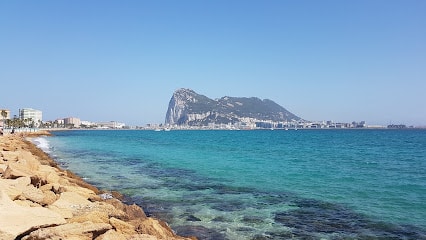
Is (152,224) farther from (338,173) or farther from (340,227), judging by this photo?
(338,173)

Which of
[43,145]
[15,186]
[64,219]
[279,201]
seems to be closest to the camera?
[64,219]

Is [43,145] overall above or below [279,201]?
below

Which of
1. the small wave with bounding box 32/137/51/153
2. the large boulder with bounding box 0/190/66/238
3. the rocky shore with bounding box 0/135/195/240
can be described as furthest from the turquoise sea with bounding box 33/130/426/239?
the small wave with bounding box 32/137/51/153

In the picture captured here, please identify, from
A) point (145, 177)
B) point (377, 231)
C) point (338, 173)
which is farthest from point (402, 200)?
point (145, 177)

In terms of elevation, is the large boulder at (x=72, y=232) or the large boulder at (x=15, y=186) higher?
the large boulder at (x=15, y=186)

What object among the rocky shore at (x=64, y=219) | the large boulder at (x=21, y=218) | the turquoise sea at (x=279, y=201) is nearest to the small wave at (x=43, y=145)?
the turquoise sea at (x=279, y=201)

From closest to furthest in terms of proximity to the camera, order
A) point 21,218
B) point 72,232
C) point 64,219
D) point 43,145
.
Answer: point 72,232 < point 21,218 < point 64,219 < point 43,145

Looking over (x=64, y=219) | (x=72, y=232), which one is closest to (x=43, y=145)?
(x=64, y=219)

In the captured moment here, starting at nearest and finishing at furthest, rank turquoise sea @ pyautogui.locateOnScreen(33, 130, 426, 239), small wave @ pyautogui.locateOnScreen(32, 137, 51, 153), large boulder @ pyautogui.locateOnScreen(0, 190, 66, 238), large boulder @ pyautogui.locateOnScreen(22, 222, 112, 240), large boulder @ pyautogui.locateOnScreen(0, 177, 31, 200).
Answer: large boulder @ pyautogui.locateOnScreen(22, 222, 112, 240), large boulder @ pyautogui.locateOnScreen(0, 190, 66, 238), large boulder @ pyautogui.locateOnScreen(0, 177, 31, 200), turquoise sea @ pyautogui.locateOnScreen(33, 130, 426, 239), small wave @ pyautogui.locateOnScreen(32, 137, 51, 153)

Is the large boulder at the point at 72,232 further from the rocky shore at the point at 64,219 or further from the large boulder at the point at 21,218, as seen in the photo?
the large boulder at the point at 21,218

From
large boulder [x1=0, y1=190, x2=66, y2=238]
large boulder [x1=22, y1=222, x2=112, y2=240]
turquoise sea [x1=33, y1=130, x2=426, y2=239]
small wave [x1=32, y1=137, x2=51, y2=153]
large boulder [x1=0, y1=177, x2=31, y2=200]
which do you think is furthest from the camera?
small wave [x1=32, y1=137, x2=51, y2=153]

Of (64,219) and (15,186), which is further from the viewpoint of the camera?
(15,186)

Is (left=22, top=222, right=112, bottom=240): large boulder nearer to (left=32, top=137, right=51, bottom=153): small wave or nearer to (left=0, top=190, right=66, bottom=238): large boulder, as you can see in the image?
(left=0, top=190, right=66, bottom=238): large boulder

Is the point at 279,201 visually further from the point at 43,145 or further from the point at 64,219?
the point at 43,145
